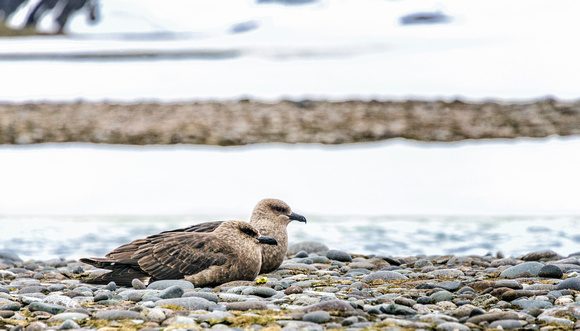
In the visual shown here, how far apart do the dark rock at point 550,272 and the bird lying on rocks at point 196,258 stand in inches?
56.3

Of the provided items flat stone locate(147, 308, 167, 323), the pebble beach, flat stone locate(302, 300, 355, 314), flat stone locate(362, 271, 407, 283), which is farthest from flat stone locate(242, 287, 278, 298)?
flat stone locate(362, 271, 407, 283)

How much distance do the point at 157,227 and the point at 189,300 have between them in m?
3.68

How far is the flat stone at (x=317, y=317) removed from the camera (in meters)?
2.84

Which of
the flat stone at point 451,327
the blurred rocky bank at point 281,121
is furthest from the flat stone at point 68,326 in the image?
the blurred rocky bank at point 281,121

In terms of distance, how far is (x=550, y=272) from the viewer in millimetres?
3852

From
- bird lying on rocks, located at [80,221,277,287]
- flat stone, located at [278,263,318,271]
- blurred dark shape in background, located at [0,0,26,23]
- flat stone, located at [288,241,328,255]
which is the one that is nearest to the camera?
bird lying on rocks, located at [80,221,277,287]

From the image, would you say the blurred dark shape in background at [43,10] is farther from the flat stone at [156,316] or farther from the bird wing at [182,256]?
the flat stone at [156,316]

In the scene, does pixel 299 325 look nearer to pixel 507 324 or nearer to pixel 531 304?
pixel 507 324

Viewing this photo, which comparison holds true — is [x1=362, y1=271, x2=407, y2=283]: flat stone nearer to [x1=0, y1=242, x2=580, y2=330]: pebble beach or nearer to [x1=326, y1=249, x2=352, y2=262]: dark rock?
[x1=0, y1=242, x2=580, y2=330]: pebble beach

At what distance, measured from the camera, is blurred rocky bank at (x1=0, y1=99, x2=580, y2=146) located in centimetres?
1066

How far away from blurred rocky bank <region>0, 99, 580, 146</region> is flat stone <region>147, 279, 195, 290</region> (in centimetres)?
676

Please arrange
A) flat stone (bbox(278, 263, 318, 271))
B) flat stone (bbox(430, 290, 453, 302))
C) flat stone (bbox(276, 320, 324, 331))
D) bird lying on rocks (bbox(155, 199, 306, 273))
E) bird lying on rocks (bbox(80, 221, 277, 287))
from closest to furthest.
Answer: flat stone (bbox(276, 320, 324, 331)), flat stone (bbox(430, 290, 453, 302)), bird lying on rocks (bbox(80, 221, 277, 287)), bird lying on rocks (bbox(155, 199, 306, 273)), flat stone (bbox(278, 263, 318, 271))

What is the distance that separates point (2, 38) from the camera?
1479cm

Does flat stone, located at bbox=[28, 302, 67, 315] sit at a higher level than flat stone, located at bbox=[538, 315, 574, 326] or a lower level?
higher
